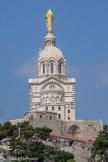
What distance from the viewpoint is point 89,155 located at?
124 metres

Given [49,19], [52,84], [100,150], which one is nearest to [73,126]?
[52,84]

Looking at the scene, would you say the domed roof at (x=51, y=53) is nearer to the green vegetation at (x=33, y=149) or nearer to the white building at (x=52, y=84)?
the white building at (x=52, y=84)

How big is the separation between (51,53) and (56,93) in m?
7.84

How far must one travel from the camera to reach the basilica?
142375mm

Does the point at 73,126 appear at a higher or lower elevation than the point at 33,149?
higher

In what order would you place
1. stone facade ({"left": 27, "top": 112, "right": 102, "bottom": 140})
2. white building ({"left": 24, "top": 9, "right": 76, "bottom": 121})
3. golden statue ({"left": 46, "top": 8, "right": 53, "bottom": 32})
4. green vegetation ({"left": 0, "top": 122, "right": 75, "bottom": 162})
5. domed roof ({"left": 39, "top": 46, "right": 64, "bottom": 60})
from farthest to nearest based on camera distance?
golden statue ({"left": 46, "top": 8, "right": 53, "bottom": 32}), domed roof ({"left": 39, "top": 46, "right": 64, "bottom": 60}), white building ({"left": 24, "top": 9, "right": 76, "bottom": 121}), stone facade ({"left": 27, "top": 112, "right": 102, "bottom": 140}), green vegetation ({"left": 0, "top": 122, "right": 75, "bottom": 162})

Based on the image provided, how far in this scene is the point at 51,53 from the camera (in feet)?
501

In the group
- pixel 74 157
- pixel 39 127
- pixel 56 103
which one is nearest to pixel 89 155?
pixel 74 157

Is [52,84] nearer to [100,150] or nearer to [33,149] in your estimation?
[100,150]

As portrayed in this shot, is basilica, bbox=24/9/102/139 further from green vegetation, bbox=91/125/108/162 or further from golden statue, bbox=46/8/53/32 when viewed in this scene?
green vegetation, bbox=91/125/108/162

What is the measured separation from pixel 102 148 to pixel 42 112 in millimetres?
20185

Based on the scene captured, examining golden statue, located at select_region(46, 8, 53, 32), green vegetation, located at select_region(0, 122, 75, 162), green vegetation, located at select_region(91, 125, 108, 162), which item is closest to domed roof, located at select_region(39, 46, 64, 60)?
golden statue, located at select_region(46, 8, 53, 32)

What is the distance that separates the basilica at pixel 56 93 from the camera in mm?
142375

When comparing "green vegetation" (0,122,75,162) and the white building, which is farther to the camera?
the white building
